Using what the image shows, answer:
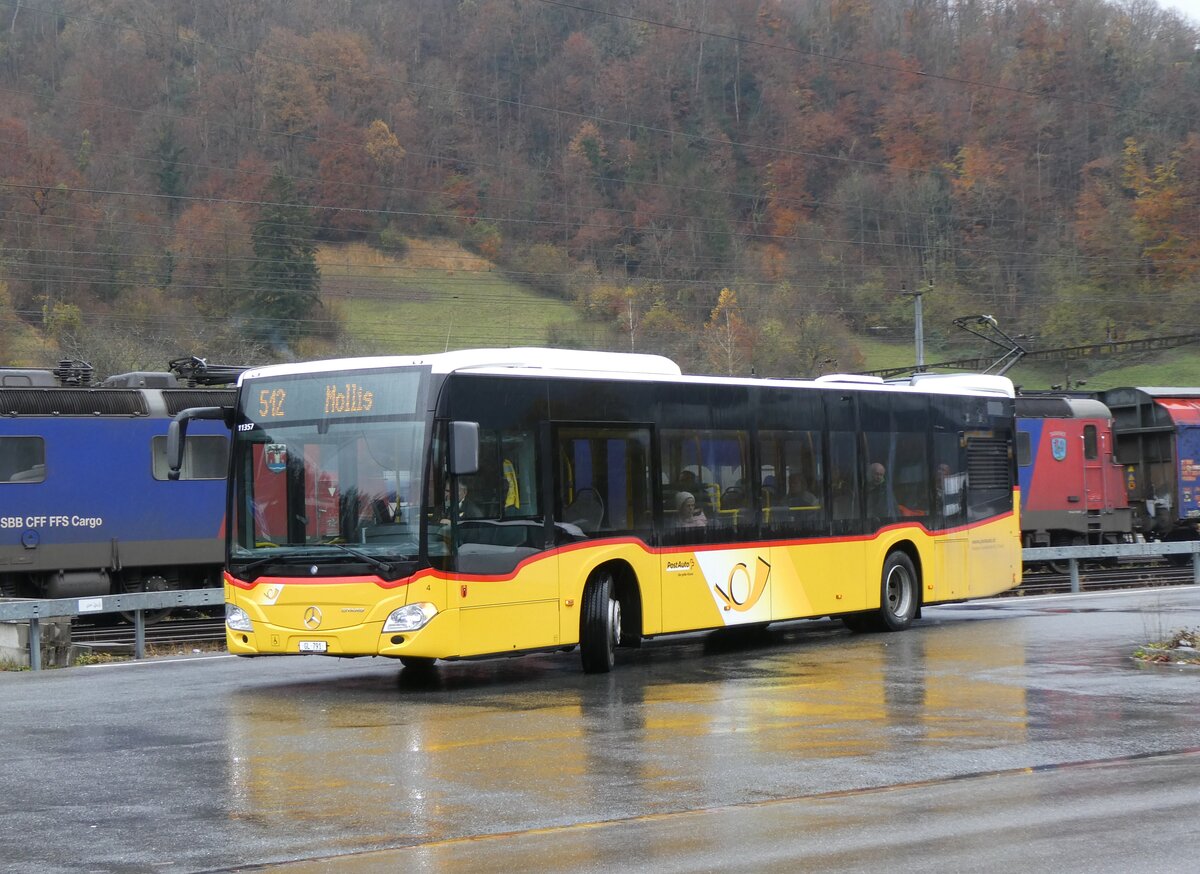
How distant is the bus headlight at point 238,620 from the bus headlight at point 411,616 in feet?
4.68

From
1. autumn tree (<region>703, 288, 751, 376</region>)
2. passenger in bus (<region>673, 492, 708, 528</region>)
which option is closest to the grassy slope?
autumn tree (<region>703, 288, 751, 376</region>)

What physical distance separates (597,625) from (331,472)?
115 inches

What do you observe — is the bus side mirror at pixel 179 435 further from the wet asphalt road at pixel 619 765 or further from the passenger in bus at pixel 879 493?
the passenger in bus at pixel 879 493

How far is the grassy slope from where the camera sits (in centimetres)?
7706

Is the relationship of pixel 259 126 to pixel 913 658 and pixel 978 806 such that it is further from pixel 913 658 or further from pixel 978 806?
pixel 978 806

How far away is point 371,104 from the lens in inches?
3895

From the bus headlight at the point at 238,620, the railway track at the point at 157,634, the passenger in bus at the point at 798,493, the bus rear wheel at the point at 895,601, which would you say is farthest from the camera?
the railway track at the point at 157,634

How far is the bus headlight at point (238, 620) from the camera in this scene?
567 inches

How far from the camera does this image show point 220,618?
25391 mm

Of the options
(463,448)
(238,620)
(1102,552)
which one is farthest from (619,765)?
(1102,552)

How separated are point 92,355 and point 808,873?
57.6m

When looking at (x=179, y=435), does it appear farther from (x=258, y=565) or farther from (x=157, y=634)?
(x=157, y=634)

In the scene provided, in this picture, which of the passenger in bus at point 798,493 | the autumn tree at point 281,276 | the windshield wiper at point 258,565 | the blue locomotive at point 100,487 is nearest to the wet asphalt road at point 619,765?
the windshield wiper at point 258,565

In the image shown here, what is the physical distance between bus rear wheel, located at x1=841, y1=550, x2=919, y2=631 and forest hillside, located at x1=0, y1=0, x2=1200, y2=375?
4775cm
